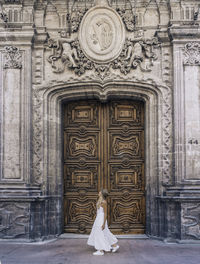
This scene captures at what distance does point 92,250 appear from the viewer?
9.09 metres

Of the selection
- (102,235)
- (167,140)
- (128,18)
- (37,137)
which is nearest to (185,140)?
(167,140)

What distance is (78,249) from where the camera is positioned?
920 cm

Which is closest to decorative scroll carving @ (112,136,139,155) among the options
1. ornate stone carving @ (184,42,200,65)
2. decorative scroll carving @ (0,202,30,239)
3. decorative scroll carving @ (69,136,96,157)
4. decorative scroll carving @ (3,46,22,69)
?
decorative scroll carving @ (69,136,96,157)

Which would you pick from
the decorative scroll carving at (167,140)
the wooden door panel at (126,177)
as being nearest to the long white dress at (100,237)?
the wooden door panel at (126,177)

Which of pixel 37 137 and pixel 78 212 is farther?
pixel 78 212

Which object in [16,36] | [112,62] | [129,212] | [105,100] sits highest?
[16,36]

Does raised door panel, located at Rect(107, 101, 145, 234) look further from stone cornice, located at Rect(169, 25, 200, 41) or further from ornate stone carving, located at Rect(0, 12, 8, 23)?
ornate stone carving, located at Rect(0, 12, 8, 23)

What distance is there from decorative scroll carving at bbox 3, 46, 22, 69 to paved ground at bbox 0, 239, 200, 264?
4.45 meters

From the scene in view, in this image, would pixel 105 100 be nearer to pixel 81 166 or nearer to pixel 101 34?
pixel 101 34

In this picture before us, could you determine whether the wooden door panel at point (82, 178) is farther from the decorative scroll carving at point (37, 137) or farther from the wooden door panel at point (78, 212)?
the decorative scroll carving at point (37, 137)

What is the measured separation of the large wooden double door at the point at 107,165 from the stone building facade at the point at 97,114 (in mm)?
27

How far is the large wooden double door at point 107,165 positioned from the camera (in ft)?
35.6

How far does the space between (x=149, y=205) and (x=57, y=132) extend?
3.09 m

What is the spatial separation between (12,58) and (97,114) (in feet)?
8.85
